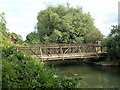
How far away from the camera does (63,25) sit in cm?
2466

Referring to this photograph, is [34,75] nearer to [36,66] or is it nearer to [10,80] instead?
[36,66]

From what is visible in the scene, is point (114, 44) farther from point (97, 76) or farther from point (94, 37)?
point (94, 37)

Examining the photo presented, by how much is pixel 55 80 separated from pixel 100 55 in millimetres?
17599

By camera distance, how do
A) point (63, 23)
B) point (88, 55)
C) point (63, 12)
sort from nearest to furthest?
point (88, 55) < point (63, 23) < point (63, 12)

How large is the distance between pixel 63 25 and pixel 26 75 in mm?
21962

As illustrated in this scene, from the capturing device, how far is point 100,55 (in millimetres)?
19844

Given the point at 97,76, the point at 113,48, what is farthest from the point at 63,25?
the point at 97,76

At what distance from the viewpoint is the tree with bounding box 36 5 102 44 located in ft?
81.1

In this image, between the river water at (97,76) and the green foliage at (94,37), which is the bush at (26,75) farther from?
the green foliage at (94,37)

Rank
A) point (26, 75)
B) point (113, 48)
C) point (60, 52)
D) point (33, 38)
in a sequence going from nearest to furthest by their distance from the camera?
point (26, 75)
point (113, 48)
point (60, 52)
point (33, 38)

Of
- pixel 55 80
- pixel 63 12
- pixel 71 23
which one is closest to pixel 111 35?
pixel 71 23

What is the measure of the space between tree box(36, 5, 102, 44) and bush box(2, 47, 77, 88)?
2061 cm

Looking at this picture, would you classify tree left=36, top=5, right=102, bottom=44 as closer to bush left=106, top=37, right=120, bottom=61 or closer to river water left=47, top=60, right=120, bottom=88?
bush left=106, top=37, right=120, bottom=61

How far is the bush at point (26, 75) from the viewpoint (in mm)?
3082
